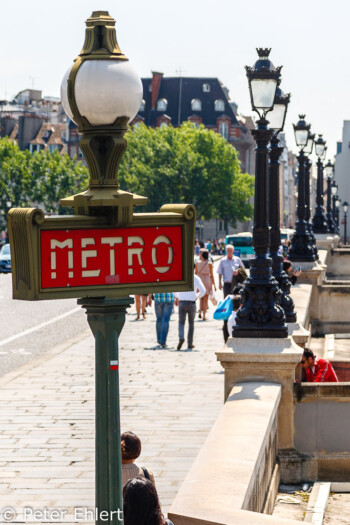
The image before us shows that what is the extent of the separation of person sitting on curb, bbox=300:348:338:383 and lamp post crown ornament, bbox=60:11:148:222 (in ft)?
26.8

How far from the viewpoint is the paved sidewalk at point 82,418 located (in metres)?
9.67

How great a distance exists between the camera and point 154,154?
10219 centimetres

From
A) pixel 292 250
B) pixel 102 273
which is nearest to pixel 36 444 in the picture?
pixel 102 273

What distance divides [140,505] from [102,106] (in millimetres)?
2103

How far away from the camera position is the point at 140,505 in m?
5.63

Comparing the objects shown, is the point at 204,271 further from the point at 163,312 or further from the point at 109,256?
the point at 109,256

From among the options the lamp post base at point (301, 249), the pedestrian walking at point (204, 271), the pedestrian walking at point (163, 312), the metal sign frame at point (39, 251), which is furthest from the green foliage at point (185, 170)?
the metal sign frame at point (39, 251)

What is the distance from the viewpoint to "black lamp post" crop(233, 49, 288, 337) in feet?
37.0

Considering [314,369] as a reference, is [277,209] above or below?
above

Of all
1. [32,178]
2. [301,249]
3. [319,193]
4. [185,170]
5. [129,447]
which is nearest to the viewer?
[129,447]

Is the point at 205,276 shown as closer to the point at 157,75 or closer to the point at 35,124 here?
the point at 157,75

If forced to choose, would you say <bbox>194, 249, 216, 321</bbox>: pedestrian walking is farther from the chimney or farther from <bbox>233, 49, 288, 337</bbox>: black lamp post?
the chimney

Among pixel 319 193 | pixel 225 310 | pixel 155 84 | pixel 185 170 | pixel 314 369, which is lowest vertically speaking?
pixel 314 369

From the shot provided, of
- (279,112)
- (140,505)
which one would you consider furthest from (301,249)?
(140,505)
